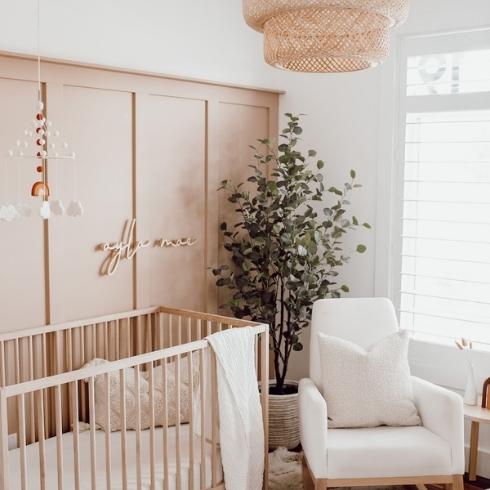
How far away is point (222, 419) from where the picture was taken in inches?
118

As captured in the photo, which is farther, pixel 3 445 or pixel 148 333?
pixel 148 333

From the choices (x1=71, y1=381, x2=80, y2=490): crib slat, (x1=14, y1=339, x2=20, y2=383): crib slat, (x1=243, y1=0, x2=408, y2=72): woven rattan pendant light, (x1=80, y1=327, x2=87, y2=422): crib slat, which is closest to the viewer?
(x1=243, y1=0, x2=408, y2=72): woven rattan pendant light

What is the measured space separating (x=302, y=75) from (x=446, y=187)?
1.09 metres

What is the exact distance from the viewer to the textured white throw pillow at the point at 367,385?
3111mm

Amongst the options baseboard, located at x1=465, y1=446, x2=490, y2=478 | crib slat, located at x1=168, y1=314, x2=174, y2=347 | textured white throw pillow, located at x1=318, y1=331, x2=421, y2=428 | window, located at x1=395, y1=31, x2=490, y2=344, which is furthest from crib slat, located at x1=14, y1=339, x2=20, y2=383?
baseboard, located at x1=465, y1=446, x2=490, y2=478

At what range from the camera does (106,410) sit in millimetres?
2562

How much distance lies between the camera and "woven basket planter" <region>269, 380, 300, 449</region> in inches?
153

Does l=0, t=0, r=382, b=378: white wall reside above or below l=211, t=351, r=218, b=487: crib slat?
above

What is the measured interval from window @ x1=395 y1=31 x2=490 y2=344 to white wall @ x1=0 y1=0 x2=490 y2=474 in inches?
3.8

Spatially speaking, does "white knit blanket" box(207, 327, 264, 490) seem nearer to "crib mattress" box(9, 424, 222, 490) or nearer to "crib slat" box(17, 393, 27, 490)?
"crib mattress" box(9, 424, 222, 490)

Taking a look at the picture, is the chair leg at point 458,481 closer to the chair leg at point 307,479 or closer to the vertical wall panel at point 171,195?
the chair leg at point 307,479

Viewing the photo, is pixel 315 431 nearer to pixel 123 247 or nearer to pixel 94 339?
pixel 94 339

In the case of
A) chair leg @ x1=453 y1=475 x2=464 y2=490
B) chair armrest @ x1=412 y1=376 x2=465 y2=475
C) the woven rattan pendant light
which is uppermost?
the woven rattan pendant light

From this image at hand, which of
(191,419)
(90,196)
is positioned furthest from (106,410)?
(90,196)
